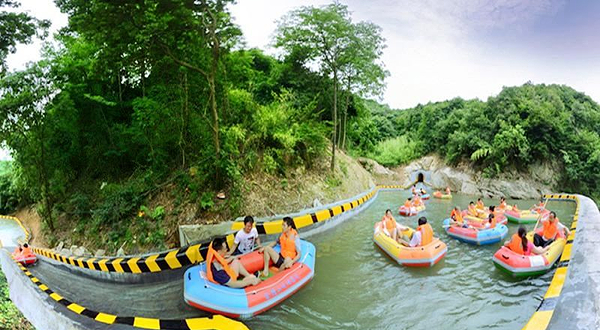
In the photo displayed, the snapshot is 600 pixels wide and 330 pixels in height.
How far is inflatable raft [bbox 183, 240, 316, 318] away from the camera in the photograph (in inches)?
195

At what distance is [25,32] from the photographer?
878 centimetres

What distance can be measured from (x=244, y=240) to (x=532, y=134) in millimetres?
24513

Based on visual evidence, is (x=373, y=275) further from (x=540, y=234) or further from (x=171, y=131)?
(x=171, y=131)

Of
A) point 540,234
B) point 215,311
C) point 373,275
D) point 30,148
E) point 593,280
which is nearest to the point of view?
point 593,280

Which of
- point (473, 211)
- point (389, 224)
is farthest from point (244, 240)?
point (473, 211)

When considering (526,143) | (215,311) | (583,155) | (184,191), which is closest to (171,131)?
(184,191)

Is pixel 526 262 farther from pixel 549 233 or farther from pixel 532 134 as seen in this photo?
pixel 532 134

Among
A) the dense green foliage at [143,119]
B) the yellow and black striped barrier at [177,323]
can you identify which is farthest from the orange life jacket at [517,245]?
the dense green foliage at [143,119]

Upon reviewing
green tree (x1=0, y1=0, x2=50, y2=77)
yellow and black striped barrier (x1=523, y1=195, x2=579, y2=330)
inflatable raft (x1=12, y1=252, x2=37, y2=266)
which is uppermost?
green tree (x1=0, y1=0, x2=50, y2=77)

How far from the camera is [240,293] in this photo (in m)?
5.07

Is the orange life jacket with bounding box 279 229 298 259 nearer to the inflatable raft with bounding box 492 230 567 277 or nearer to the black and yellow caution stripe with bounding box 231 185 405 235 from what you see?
the black and yellow caution stripe with bounding box 231 185 405 235

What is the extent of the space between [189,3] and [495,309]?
906cm

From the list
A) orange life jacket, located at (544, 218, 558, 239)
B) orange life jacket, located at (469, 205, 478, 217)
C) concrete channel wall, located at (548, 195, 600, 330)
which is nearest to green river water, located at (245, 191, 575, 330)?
orange life jacket, located at (544, 218, 558, 239)

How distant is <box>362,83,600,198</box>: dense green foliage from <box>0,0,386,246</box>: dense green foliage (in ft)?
51.9
